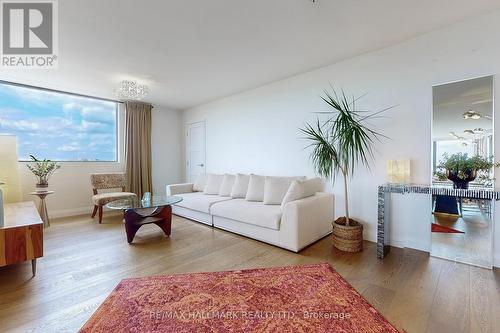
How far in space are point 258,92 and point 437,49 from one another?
8.31 feet

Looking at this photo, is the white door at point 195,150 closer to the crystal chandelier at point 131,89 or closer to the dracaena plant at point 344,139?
the crystal chandelier at point 131,89

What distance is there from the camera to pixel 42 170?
11.8 feet

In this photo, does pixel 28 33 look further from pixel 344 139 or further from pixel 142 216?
pixel 344 139

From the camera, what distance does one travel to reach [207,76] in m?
3.51

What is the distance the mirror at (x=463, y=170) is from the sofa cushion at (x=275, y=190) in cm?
167

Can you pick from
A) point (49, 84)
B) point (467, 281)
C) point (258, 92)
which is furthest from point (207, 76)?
point (467, 281)

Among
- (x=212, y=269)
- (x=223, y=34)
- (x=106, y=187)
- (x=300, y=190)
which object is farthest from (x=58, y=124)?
(x=300, y=190)

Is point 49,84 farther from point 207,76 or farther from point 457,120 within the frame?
point 457,120

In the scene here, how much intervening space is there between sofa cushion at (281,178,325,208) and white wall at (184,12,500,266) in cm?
36

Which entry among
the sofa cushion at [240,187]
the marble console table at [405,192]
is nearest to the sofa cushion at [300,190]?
the marble console table at [405,192]

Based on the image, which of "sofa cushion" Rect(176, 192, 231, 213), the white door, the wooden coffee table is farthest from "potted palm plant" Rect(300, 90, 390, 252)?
the white door

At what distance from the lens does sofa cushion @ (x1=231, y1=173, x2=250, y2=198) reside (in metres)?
3.70

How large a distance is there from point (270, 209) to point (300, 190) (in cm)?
45

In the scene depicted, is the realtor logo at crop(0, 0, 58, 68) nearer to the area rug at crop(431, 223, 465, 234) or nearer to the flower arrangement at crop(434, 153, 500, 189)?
the flower arrangement at crop(434, 153, 500, 189)
